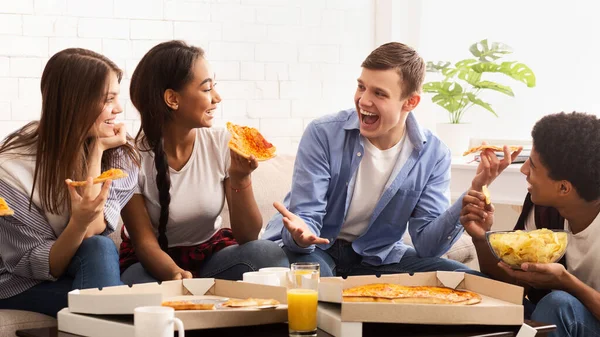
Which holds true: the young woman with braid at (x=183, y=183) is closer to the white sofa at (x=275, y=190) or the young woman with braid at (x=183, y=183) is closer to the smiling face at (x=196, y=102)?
the smiling face at (x=196, y=102)

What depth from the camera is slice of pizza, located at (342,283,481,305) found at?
217 cm

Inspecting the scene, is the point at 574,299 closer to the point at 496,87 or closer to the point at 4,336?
the point at 4,336

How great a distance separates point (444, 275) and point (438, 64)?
270cm

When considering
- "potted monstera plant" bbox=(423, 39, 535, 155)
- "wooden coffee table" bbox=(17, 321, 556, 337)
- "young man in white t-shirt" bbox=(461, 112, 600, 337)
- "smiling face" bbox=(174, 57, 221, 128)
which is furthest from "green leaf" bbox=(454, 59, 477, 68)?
"wooden coffee table" bbox=(17, 321, 556, 337)

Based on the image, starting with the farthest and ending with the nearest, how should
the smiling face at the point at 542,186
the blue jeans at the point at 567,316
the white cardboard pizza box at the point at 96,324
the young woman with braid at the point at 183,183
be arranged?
1. the young woman with braid at the point at 183,183
2. the smiling face at the point at 542,186
3. the blue jeans at the point at 567,316
4. the white cardboard pizza box at the point at 96,324

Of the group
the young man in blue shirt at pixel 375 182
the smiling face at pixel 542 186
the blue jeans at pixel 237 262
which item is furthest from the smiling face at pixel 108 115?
the smiling face at pixel 542 186

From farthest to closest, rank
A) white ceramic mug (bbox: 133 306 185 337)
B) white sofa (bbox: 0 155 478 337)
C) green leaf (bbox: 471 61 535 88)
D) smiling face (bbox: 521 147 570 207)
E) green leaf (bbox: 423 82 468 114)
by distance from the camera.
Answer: green leaf (bbox: 423 82 468 114) < green leaf (bbox: 471 61 535 88) < white sofa (bbox: 0 155 478 337) < smiling face (bbox: 521 147 570 207) < white ceramic mug (bbox: 133 306 185 337)

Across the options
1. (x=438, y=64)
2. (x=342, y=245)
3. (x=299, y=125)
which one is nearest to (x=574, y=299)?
(x=342, y=245)

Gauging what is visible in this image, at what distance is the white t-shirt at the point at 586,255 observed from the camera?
2719 mm

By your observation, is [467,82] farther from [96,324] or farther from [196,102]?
[96,324]

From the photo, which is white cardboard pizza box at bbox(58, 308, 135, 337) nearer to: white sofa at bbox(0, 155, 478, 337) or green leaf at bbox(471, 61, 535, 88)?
white sofa at bbox(0, 155, 478, 337)

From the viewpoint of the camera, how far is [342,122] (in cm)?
338

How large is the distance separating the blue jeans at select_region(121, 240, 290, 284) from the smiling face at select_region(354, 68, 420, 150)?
61cm

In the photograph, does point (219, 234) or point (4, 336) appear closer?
point (4, 336)
